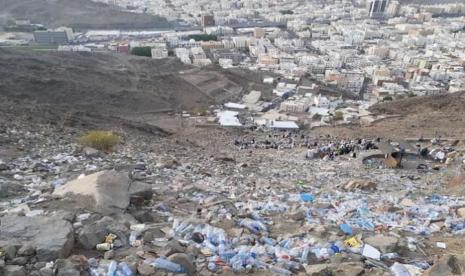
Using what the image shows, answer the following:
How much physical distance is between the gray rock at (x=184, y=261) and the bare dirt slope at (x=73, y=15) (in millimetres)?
70733

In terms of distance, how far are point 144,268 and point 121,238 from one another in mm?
748

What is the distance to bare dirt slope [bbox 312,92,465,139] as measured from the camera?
18.6 meters

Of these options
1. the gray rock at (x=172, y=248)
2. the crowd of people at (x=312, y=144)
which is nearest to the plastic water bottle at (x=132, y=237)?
the gray rock at (x=172, y=248)

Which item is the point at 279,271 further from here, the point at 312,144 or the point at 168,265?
the point at 312,144

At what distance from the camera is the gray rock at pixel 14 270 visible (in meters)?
3.61

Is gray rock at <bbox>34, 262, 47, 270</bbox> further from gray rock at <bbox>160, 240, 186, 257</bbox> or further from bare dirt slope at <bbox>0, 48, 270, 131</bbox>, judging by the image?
bare dirt slope at <bbox>0, 48, 270, 131</bbox>

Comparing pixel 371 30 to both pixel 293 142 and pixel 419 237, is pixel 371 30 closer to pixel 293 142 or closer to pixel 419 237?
pixel 293 142

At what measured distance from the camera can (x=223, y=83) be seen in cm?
3419

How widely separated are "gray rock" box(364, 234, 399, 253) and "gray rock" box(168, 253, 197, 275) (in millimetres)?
2539

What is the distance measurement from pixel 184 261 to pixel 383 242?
2.78 m

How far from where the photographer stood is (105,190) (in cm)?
582

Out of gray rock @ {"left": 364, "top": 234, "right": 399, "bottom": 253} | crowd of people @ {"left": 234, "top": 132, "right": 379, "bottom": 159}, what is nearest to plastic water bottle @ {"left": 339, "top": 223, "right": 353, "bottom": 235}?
gray rock @ {"left": 364, "top": 234, "right": 399, "bottom": 253}

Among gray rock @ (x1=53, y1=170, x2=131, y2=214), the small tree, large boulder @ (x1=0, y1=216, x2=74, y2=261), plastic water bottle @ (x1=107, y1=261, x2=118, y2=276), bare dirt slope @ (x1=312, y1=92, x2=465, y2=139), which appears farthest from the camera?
the small tree

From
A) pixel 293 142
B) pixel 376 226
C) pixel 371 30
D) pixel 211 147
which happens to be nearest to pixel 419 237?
pixel 376 226
